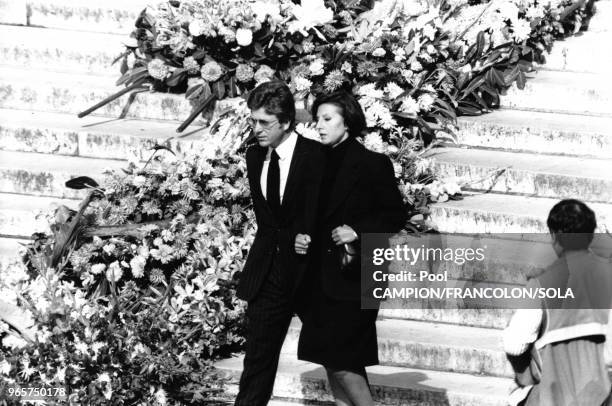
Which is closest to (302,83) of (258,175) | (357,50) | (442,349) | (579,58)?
(357,50)

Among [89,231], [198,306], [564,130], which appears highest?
[564,130]

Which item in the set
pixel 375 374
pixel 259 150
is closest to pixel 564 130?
pixel 375 374

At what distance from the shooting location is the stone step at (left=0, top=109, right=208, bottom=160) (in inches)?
358

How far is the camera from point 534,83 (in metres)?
9.55

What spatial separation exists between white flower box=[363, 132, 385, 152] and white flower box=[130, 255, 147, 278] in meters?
1.69

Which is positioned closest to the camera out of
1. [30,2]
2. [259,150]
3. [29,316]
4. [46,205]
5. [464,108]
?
[259,150]

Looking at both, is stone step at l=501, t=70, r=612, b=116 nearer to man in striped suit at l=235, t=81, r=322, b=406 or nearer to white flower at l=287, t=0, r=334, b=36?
white flower at l=287, t=0, r=334, b=36

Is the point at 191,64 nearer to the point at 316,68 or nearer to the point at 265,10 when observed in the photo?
the point at 265,10

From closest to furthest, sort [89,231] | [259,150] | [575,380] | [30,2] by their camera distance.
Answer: [575,380] < [259,150] < [89,231] < [30,2]

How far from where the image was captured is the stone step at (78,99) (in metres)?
9.68

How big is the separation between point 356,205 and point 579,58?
13.6 feet

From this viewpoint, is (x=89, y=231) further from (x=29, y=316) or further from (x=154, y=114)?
(x=154, y=114)

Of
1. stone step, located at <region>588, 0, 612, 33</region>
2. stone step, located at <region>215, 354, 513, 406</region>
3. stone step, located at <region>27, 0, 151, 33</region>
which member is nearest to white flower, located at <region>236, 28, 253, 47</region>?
stone step, located at <region>27, 0, 151, 33</region>

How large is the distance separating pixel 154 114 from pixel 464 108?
7.61 feet
